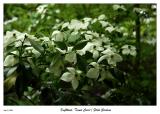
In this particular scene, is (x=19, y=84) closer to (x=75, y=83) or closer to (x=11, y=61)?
(x=11, y=61)

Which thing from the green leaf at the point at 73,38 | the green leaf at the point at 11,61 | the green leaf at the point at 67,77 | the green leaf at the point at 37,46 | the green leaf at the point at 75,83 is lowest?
the green leaf at the point at 75,83

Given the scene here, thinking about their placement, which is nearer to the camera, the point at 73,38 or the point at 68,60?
the point at 68,60

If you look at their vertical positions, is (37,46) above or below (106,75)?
above

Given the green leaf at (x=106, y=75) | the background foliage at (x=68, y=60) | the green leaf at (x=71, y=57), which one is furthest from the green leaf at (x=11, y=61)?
the green leaf at (x=106, y=75)

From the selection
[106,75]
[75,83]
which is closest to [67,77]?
[75,83]

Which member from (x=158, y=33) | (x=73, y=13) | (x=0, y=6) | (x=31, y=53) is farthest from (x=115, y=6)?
(x=31, y=53)

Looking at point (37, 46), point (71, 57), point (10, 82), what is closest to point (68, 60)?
point (71, 57)

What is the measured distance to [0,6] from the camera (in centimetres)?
201

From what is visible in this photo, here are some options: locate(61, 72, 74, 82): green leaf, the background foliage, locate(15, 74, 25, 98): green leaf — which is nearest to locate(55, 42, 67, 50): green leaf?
the background foliage

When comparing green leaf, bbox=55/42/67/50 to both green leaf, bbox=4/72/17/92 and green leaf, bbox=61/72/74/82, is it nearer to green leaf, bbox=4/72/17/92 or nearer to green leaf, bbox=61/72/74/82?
green leaf, bbox=61/72/74/82

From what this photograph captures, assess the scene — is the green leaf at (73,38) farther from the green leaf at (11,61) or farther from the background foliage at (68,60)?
the green leaf at (11,61)
